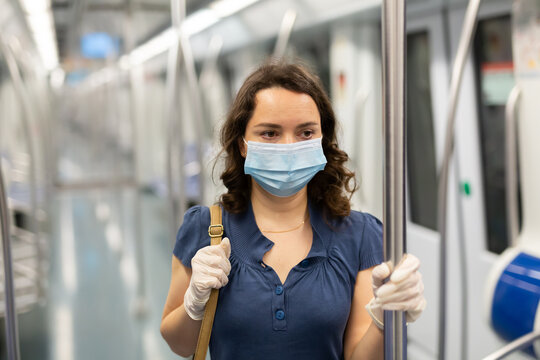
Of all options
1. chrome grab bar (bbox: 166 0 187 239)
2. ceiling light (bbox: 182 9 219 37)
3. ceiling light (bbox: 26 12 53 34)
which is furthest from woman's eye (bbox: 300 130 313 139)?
ceiling light (bbox: 26 12 53 34)

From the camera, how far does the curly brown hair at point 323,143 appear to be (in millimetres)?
1203

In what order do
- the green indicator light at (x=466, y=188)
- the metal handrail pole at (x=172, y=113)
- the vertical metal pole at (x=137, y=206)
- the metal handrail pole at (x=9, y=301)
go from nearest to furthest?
1. the metal handrail pole at (x=9, y=301)
2. the metal handrail pole at (x=172, y=113)
3. the green indicator light at (x=466, y=188)
4. the vertical metal pole at (x=137, y=206)

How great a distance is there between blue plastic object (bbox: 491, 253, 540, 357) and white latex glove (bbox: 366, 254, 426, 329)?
4.63 feet

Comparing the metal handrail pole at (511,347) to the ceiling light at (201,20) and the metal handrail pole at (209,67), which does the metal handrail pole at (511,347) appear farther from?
the metal handrail pole at (209,67)

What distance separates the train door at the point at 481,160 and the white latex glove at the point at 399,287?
7.24ft

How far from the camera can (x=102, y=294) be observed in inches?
193

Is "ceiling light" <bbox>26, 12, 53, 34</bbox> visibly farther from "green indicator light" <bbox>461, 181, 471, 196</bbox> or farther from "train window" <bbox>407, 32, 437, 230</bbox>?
"green indicator light" <bbox>461, 181, 471, 196</bbox>

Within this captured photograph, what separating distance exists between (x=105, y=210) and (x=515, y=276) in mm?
7236

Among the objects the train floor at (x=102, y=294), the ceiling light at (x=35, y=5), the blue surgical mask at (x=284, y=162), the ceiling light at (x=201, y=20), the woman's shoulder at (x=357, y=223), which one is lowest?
the train floor at (x=102, y=294)

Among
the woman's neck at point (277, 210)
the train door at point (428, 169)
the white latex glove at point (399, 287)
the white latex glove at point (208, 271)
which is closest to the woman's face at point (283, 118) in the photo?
the woman's neck at point (277, 210)

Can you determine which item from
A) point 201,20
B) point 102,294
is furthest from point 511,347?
point 201,20

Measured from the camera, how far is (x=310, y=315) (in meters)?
1.15

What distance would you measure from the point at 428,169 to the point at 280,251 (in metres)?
2.66

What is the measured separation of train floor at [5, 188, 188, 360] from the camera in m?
3.86
